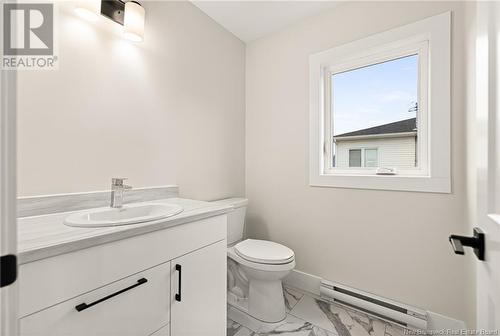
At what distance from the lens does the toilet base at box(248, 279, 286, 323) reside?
1.48 meters

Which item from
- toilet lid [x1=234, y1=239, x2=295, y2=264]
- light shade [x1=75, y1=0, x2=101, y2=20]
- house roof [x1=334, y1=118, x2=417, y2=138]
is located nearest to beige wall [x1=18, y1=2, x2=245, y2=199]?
light shade [x1=75, y1=0, x2=101, y2=20]

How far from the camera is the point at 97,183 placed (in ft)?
3.74

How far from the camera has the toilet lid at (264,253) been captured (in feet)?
4.66

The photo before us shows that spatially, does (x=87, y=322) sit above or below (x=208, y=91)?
below

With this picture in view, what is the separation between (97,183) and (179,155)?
1.79 ft

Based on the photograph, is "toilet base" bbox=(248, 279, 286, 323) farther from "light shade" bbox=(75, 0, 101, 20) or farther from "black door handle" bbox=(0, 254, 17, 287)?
"light shade" bbox=(75, 0, 101, 20)

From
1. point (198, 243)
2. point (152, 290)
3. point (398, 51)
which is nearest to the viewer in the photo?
point (152, 290)

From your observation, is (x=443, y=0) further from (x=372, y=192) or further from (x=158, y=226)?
(x=158, y=226)

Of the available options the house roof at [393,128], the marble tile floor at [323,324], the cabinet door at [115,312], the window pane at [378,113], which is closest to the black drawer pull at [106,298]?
the cabinet door at [115,312]

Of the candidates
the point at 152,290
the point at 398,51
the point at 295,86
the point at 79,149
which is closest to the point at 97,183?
the point at 79,149

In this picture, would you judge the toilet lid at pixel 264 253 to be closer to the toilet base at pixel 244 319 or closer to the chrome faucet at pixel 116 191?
the toilet base at pixel 244 319

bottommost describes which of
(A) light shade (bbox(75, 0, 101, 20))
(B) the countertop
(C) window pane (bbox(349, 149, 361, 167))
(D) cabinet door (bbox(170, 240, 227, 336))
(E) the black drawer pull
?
(D) cabinet door (bbox(170, 240, 227, 336))

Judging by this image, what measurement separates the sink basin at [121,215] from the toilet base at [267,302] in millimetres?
872

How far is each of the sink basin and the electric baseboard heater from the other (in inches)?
54.2
